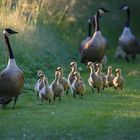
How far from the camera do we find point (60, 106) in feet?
52.7

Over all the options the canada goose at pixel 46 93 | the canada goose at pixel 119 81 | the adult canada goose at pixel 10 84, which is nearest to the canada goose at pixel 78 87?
the canada goose at pixel 46 93

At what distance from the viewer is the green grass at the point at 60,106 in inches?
514

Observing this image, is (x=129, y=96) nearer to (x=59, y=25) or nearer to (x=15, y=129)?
(x=15, y=129)

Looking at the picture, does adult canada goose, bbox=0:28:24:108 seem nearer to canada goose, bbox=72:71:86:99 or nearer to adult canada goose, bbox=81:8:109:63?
canada goose, bbox=72:71:86:99

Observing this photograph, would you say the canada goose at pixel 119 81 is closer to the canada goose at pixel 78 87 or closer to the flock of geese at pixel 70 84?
the flock of geese at pixel 70 84

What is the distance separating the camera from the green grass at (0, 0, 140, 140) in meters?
13.0

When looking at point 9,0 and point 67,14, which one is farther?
point 67,14

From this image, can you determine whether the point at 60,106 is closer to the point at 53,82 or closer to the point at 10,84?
the point at 10,84

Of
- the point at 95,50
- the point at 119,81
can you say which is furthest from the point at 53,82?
the point at 95,50

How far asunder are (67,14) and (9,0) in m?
8.33

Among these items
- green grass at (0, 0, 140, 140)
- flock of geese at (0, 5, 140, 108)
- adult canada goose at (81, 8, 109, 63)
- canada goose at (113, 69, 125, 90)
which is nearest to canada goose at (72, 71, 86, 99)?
flock of geese at (0, 5, 140, 108)

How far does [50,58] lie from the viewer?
24953 mm

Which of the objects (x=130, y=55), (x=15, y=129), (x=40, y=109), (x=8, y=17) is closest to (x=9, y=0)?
(x=8, y=17)

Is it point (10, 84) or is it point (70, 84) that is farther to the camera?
point (70, 84)
